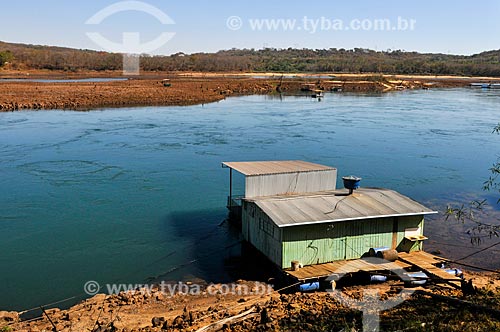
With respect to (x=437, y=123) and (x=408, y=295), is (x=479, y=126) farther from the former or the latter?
(x=408, y=295)

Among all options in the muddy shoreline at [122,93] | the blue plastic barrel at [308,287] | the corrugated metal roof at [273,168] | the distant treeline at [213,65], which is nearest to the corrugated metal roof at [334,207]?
the corrugated metal roof at [273,168]

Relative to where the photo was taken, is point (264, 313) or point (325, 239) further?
point (325, 239)

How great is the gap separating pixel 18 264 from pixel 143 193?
7810 mm

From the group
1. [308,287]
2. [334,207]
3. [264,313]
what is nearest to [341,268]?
[308,287]

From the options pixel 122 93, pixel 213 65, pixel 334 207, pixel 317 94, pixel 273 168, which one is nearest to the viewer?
pixel 334 207

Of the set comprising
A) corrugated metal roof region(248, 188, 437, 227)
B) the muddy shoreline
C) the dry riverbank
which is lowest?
the dry riverbank

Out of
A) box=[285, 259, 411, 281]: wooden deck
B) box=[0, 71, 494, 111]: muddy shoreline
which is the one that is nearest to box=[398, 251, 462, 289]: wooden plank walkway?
box=[285, 259, 411, 281]: wooden deck

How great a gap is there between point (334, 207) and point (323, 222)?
1093mm

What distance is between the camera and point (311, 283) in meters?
13.0

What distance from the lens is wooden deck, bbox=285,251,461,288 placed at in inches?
516

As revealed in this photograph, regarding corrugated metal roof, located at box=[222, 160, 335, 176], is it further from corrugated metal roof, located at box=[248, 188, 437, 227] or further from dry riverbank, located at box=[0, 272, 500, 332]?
dry riverbank, located at box=[0, 272, 500, 332]

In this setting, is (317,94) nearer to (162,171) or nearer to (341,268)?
(162,171)

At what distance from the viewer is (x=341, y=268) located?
13.7 metres

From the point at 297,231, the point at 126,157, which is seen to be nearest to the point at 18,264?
the point at 297,231
